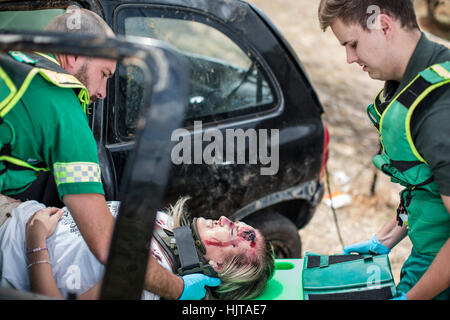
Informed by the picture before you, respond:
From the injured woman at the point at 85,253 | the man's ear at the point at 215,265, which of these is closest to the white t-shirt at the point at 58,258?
the injured woman at the point at 85,253

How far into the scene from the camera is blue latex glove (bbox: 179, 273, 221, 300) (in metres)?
1.97

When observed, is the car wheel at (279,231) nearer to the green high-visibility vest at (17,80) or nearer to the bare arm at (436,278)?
the bare arm at (436,278)

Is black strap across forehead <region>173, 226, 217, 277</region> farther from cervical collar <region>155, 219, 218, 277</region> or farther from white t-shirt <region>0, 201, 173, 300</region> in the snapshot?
white t-shirt <region>0, 201, 173, 300</region>

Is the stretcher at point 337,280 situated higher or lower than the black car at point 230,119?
lower

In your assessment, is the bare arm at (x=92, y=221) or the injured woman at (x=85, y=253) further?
the injured woman at (x=85, y=253)

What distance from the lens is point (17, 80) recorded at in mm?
1465

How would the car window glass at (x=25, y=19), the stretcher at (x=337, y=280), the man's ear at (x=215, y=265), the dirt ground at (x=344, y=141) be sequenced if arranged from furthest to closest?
the dirt ground at (x=344, y=141) → the car window glass at (x=25, y=19) → the man's ear at (x=215, y=265) → the stretcher at (x=337, y=280)

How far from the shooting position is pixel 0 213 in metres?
1.96

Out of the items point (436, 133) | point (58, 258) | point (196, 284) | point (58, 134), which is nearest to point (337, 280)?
point (196, 284)

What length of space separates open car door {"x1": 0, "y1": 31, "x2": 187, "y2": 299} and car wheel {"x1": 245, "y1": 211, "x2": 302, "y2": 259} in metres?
1.71

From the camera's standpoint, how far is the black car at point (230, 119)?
93.5 inches

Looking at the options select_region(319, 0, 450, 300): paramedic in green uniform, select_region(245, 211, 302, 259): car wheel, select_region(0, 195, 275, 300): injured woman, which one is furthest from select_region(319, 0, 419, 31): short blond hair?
select_region(245, 211, 302, 259): car wheel

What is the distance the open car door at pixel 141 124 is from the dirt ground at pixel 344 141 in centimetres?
301

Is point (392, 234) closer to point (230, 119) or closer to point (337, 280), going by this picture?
point (337, 280)
